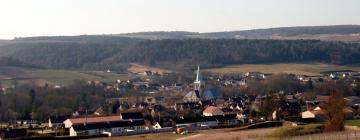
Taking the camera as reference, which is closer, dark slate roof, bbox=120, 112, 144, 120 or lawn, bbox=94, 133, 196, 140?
lawn, bbox=94, 133, 196, 140

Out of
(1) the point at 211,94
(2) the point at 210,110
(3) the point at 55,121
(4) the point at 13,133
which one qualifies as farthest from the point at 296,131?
(1) the point at 211,94

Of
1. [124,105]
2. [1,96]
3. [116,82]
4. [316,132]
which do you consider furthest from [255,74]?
[316,132]

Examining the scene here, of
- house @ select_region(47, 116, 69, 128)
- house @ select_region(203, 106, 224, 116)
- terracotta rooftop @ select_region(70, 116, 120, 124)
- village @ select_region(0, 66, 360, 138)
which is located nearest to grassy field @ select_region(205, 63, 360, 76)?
village @ select_region(0, 66, 360, 138)

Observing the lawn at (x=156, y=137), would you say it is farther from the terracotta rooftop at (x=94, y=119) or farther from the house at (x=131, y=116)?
the house at (x=131, y=116)

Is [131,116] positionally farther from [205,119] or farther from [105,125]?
[205,119]

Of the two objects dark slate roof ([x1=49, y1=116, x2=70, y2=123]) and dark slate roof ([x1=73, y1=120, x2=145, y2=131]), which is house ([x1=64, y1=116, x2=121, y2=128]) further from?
dark slate roof ([x1=49, y1=116, x2=70, y2=123])

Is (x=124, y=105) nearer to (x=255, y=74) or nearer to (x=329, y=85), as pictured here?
(x=329, y=85)
